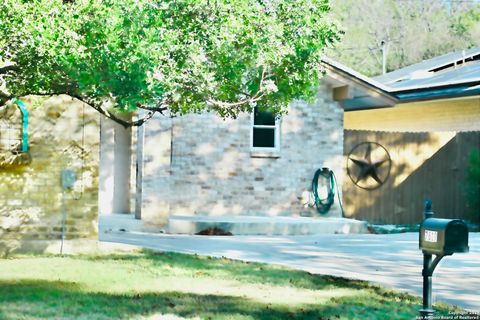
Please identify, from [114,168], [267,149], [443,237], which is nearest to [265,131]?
[267,149]

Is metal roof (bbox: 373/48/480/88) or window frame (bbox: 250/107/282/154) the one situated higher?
metal roof (bbox: 373/48/480/88)

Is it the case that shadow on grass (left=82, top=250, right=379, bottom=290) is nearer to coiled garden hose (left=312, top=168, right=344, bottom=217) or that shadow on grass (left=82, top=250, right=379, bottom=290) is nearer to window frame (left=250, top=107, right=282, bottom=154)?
window frame (left=250, top=107, right=282, bottom=154)

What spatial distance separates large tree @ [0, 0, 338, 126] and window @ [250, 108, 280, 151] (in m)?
10.1

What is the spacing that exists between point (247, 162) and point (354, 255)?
276 inches

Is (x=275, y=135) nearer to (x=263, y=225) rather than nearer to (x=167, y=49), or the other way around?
(x=263, y=225)

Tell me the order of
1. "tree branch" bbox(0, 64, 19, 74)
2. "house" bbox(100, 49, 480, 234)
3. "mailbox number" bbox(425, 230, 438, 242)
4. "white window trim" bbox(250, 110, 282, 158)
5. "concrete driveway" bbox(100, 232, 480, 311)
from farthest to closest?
"white window trim" bbox(250, 110, 282, 158)
"house" bbox(100, 49, 480, 234)
"concrete driveway" bbox(100, 232, 480, 311)
"tree branch" bbox(0, 64, 19, 74)
"mailbox number" bbox(425, 230, 438, 242)

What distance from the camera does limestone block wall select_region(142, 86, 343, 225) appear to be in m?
22.6

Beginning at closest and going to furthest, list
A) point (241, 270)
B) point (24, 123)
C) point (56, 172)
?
point (241, 270)
point (24, 123)
point (56, 172)

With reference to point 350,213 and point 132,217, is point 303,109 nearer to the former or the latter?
point 350,213

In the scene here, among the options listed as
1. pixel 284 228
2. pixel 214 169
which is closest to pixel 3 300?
pixel 284 228

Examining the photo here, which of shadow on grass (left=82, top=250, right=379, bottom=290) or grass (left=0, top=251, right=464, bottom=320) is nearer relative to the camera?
grass (left=0, top=251, right=464, bottom=320)

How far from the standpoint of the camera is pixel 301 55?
1214 centimetres

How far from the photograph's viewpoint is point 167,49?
10938mm

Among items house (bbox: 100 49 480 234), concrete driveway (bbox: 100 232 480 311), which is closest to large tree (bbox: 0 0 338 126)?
concrete driveway (bbox: 100 232 480 311)
